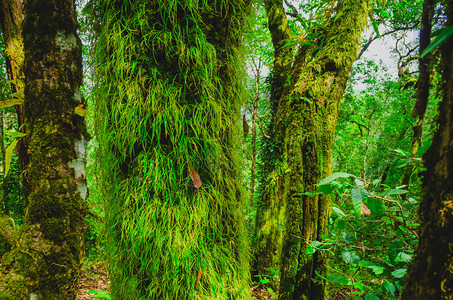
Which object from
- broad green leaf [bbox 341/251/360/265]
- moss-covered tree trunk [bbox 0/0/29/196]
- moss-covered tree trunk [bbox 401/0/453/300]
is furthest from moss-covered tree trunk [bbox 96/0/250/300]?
moss-covered tree trunk [bbox 0/0/29/196]

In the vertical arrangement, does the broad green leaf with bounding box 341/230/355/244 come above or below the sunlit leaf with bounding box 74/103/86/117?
below

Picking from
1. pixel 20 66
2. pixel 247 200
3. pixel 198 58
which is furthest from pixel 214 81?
pixel 20 66

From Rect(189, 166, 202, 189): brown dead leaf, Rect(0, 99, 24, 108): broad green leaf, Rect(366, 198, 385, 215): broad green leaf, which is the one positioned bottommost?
Rect(366, 198, 385, 215): broad green leaf

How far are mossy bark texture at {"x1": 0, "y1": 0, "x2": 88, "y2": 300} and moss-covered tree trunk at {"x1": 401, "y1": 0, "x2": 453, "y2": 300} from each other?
1.64 m

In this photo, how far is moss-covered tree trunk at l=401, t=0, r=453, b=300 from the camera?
0.50m

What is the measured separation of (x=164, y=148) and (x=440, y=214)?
1.12 m

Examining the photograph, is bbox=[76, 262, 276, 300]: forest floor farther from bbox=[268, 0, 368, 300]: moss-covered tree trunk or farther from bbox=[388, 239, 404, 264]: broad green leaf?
bbox=[388, 239, 404, 264]: broad green leaf

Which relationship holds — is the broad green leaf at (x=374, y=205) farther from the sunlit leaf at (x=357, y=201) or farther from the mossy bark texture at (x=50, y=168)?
the mossy bark texture at (x=50, y=168)

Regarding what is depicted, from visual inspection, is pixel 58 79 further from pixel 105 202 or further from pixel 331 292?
pixel 331 292

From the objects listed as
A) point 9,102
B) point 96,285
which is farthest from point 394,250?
point 96,285

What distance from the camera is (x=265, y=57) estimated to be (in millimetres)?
6281

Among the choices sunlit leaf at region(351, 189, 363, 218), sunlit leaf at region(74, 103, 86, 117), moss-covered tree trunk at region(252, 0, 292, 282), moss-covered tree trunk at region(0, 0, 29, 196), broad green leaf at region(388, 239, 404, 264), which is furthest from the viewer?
moss-covered tree trunk at region(252, 0, 292, 282)

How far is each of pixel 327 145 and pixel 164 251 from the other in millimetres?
1176

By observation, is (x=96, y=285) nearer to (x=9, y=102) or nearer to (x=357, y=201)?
(x=9, y=102)
